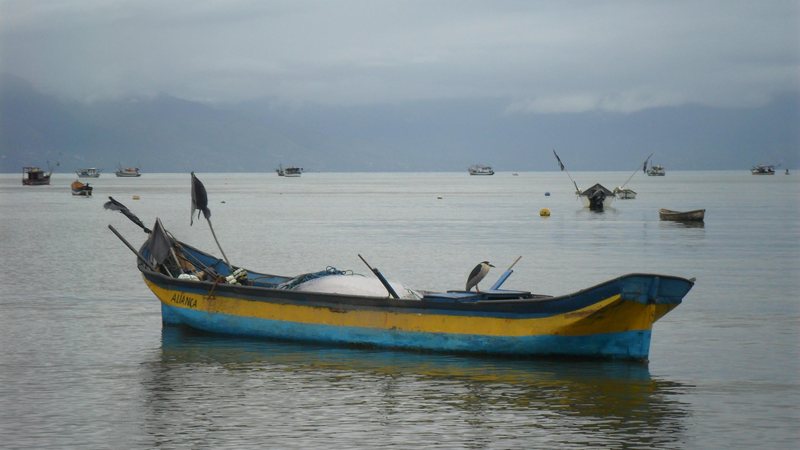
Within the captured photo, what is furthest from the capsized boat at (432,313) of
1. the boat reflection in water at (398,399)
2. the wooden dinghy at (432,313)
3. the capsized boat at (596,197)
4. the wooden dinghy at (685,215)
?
the capsized boat at (596,197)

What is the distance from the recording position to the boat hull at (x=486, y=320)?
1892 centimetres

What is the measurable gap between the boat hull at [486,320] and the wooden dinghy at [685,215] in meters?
50.6

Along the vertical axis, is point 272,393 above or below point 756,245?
below

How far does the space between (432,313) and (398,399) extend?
2.83m

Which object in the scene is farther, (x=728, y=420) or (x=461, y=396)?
(x=461, y=396)

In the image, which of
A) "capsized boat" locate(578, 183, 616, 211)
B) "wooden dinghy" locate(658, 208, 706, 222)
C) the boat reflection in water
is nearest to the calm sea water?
the boat reflection in water

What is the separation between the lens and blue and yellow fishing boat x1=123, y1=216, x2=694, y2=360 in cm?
1898

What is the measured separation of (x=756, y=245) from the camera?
166 ft

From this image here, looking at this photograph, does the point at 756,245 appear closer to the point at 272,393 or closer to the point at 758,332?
the point at 758,332

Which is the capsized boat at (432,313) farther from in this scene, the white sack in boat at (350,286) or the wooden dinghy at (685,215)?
the wooden dinghy at (685,215)

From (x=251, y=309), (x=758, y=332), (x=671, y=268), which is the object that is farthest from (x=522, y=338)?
(x=671, y=268)

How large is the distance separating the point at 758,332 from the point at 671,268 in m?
16.0

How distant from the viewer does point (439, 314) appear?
1997 cm

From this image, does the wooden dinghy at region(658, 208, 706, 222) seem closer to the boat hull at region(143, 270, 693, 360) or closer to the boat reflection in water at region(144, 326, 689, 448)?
the boat hull at region(143, 270, 693, 360)
